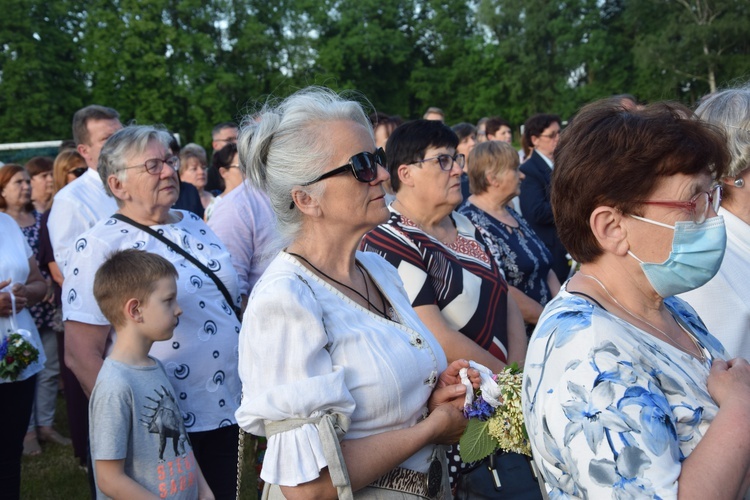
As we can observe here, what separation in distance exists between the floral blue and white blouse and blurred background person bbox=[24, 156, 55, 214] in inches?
317

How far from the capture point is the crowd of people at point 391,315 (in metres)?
1.96

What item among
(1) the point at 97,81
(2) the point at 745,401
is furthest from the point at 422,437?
(1) the point at 97,81

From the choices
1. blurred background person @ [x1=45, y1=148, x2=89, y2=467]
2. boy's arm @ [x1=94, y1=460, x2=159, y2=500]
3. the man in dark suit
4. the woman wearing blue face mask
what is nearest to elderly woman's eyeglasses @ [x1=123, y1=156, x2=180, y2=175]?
boy's arm @ [x1=94, y1=460, x2=159, y2=500]

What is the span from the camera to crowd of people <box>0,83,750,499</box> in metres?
1.96

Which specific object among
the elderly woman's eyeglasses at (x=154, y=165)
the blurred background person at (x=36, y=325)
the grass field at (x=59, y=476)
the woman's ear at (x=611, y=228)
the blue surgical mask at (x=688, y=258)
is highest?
the elderly woman's eyeglasses at (x=154, y=165)

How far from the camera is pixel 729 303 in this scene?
298cm

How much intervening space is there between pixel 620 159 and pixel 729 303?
1167 mm

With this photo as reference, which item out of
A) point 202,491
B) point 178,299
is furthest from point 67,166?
point 202,491

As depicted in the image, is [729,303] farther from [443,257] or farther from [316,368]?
[316,368]

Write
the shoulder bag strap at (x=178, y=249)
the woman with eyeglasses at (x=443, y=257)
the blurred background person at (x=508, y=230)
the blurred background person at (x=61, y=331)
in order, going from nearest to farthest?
the woman with eyeglasses at (x=443, y=257) → the shoulder bag strap at (x=178, y=249) → the blurred background person at (x=508, y=230) → the blurred background person at (x=61, y=331)

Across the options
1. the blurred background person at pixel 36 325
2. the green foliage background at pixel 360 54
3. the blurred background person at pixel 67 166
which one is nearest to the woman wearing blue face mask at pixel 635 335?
the blurred background person at pixel 36 325

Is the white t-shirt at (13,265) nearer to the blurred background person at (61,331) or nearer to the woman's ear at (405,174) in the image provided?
the blurred background person at (61,331)

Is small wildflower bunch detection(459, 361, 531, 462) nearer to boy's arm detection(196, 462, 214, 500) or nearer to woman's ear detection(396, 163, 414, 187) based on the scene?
boy's arm detection(196, 462, 214, 500)

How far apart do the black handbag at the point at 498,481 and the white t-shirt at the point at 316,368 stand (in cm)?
104
